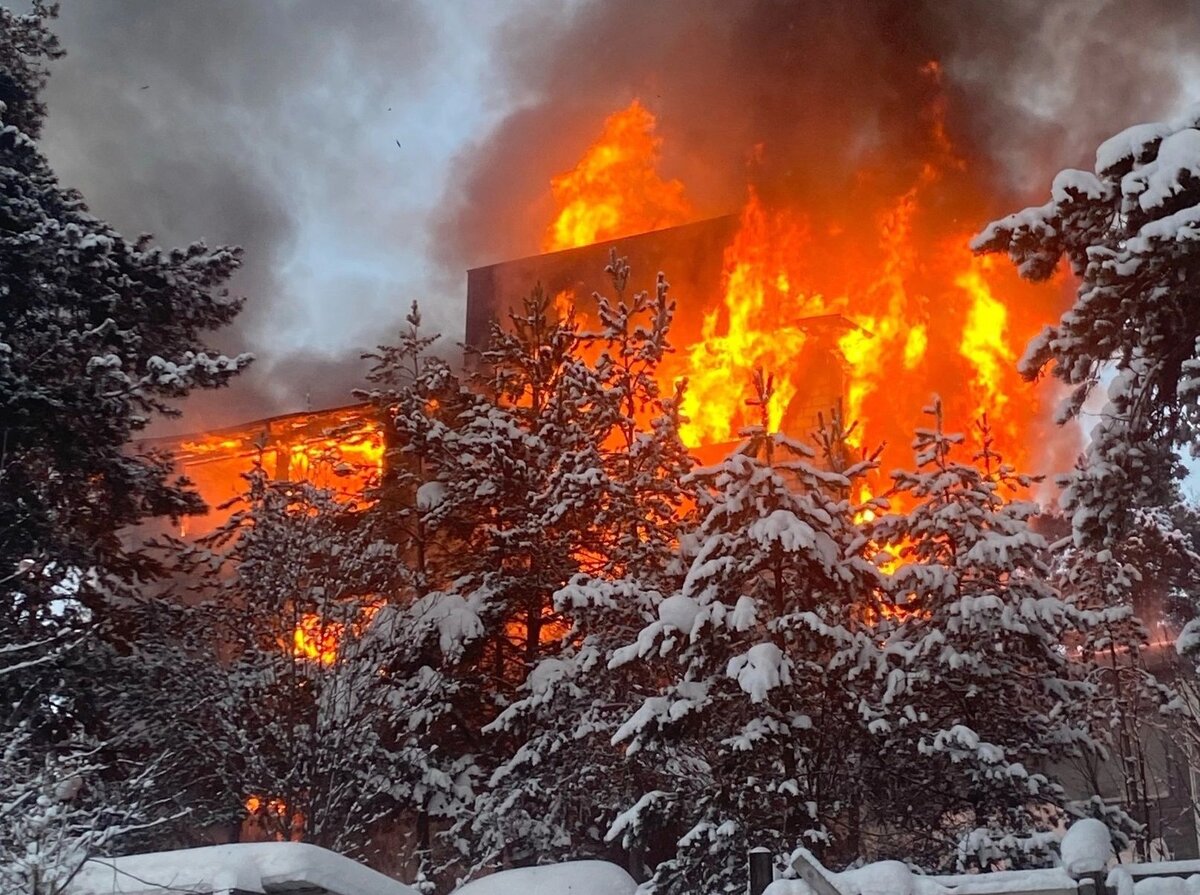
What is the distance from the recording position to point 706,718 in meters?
14.9

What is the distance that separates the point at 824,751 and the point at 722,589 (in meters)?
2.42

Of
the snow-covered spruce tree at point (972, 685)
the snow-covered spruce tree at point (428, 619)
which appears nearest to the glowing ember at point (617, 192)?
the snow-covered spruce tree at point (428, 619)

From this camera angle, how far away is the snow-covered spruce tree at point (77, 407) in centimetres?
1702

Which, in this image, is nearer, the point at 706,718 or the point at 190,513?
the point at 706,718

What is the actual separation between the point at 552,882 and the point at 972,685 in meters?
8.21

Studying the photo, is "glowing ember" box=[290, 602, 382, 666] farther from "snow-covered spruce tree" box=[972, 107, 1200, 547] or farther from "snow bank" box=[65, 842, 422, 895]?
"snow-covered spruce tree" box=[972, 107, 1200, 547]

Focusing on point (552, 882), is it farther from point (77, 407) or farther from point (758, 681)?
point (77, 407)

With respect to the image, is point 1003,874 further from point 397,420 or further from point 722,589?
point 397,420

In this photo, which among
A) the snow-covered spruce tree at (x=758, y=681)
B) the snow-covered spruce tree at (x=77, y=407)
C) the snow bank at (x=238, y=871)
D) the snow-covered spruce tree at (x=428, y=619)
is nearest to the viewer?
the snow bank at (x=238, y=871)

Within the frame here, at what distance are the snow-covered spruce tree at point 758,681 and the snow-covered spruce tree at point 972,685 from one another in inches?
29.5

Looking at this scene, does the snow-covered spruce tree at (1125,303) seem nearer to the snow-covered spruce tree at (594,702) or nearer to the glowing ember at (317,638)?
the snow-covered spruce tree at (594,702)

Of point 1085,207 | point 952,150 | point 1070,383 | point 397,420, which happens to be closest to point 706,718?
point 1070,383

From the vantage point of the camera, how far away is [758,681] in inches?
546

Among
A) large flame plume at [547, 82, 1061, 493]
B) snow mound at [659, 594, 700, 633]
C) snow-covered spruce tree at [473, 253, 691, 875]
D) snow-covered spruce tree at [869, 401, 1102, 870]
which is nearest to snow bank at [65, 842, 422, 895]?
snow mound at [659, 594, 700, 633]
